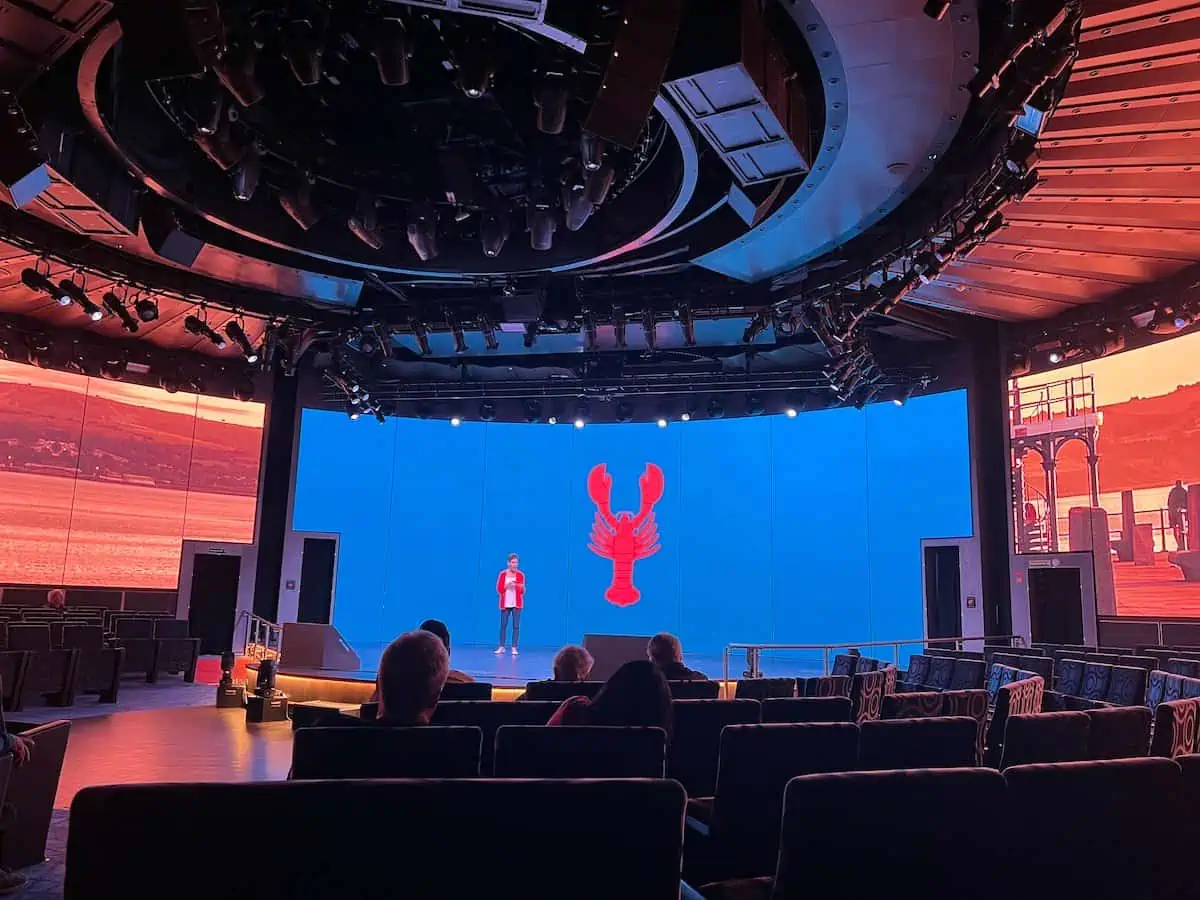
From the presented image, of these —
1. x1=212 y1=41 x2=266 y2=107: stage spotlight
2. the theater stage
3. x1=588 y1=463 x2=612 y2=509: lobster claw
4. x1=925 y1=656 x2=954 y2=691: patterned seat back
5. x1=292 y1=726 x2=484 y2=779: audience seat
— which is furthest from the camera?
x1=588 y1=463 x2=612 y2=509: lobster claw

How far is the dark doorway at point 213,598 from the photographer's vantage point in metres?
14.1

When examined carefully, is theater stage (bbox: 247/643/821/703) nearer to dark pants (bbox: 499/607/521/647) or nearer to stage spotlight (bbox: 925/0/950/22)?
dark pants (bbox: 499/607/521/647)

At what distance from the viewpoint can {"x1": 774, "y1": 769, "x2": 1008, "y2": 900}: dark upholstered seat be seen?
169 centimetres

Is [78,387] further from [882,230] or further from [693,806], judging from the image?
[693,806]

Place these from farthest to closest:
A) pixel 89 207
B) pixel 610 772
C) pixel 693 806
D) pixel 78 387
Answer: pixel 78 387 < pixel 89 207 < pixel 693 806 < pixel 610 772

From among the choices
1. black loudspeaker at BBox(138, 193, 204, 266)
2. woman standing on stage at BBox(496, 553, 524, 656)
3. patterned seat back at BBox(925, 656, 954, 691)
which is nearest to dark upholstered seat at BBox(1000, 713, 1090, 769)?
patterned seat back at BBox(925, 656, 954, 691)

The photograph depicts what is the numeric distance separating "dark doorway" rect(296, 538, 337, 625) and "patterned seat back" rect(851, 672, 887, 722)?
1149 centimetres

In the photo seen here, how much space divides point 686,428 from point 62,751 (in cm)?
1321

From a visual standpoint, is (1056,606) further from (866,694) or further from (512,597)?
(512,597)

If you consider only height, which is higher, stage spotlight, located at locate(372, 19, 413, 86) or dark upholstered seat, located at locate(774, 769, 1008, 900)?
stage spotlight, located at locate(372, 19, 413, 86)

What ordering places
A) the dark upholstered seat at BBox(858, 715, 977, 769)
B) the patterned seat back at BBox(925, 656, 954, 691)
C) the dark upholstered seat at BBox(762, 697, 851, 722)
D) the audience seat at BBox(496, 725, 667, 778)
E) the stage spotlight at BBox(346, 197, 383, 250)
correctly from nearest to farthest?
1. the audience seat at BBox(496, 725, 667, 778)
2. the dark upholstered seat at BBox(858, 715, 977, 769)
3. the dark upholstered seat at BBox(762, 697, 851, 722)
4. the patterned seat back at BBox(925, 656, 954, 691)
5. the stage spotlight at BBox(346, 197, 383, 250)

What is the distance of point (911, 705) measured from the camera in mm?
4184

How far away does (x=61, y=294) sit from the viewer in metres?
9.20

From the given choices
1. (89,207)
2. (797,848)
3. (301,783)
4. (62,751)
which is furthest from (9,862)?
(89,207)
